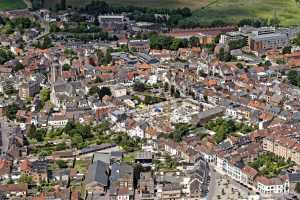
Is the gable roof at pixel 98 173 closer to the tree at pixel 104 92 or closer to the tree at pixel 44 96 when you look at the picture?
the tree at pixel 104 92

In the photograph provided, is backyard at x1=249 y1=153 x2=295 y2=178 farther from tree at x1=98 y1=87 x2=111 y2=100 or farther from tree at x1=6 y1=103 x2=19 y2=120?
tree at x1=6 y1=103 x2=19 y2=120

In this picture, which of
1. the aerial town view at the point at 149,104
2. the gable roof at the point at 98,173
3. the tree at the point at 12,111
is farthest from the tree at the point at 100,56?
the gable roof at the point at 98,173

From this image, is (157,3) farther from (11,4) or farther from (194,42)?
(194,42)

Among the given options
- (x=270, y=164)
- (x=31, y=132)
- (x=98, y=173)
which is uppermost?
(x=31, y=132)

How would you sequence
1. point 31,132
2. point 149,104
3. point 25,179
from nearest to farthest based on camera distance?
point 25,179 < point 31,132 < point 149,104

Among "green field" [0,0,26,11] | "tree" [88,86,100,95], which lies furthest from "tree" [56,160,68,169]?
"green field" [0,0,26,11]

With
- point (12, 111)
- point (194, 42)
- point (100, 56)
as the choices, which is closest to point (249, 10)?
point (194, 42)
